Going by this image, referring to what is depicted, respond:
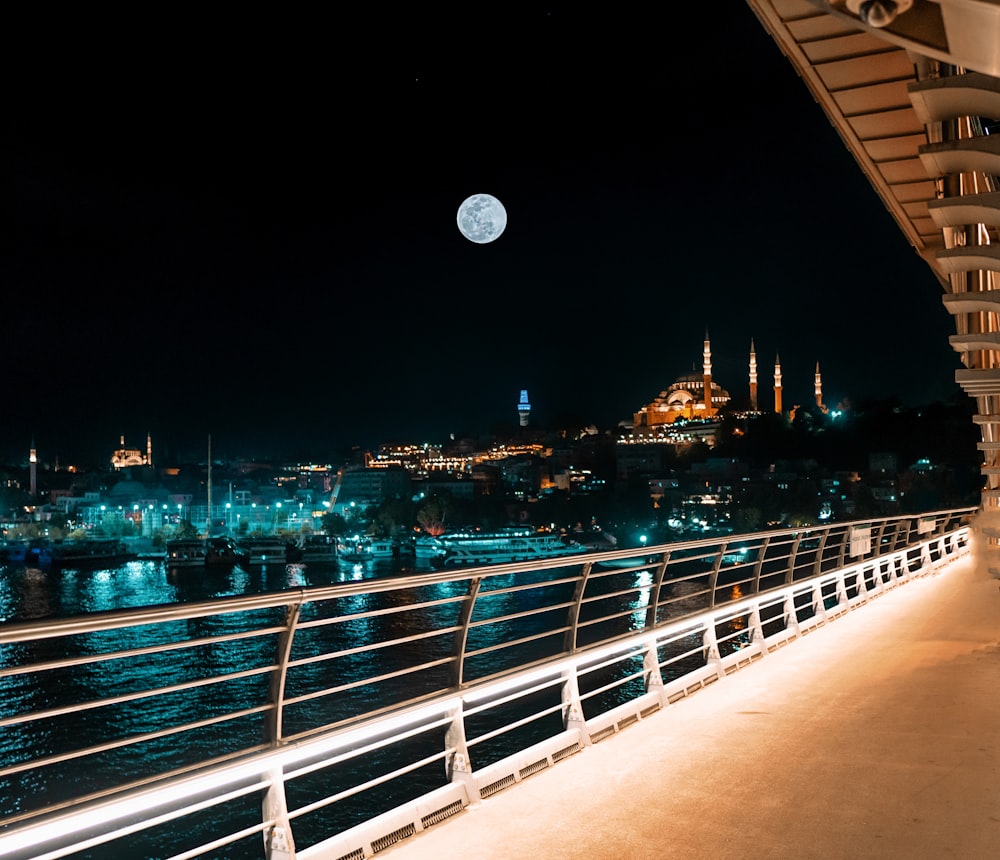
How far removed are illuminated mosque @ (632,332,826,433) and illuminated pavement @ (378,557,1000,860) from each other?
574 feet

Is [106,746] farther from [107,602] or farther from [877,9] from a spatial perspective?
[107,602]

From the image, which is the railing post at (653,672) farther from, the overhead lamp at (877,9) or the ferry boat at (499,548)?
the ferry boat at (499,548)

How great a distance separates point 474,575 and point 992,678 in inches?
217

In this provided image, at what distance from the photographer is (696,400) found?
18800cm

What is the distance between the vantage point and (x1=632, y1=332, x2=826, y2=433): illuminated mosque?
18288cm

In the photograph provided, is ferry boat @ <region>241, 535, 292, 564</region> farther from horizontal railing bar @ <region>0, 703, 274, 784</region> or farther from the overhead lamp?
the overhead lamp

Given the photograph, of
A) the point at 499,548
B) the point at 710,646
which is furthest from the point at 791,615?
the point at 499,548

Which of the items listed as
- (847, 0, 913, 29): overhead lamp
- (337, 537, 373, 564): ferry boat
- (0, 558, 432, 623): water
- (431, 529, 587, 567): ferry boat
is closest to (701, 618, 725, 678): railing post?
(847, 0, 913, 29): overhead lamp

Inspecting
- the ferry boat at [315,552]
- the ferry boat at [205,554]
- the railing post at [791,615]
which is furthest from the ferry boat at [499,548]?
the railing post at [791,615]

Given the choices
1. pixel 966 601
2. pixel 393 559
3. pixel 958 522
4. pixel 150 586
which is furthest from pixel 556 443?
pixel 966 601

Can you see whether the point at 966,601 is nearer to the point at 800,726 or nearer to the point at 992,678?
the point at 992,678

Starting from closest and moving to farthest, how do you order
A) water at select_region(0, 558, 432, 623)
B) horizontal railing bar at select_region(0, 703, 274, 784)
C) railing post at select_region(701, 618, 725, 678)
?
horizontal railing bar at select_region(0, 703, 274, 784) → railing post at select_region(701, 618, 725, 678) → water at select_region(0, 558, 432, 623)

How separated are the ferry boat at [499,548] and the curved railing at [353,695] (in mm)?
21743

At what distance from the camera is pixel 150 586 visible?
82.8m
